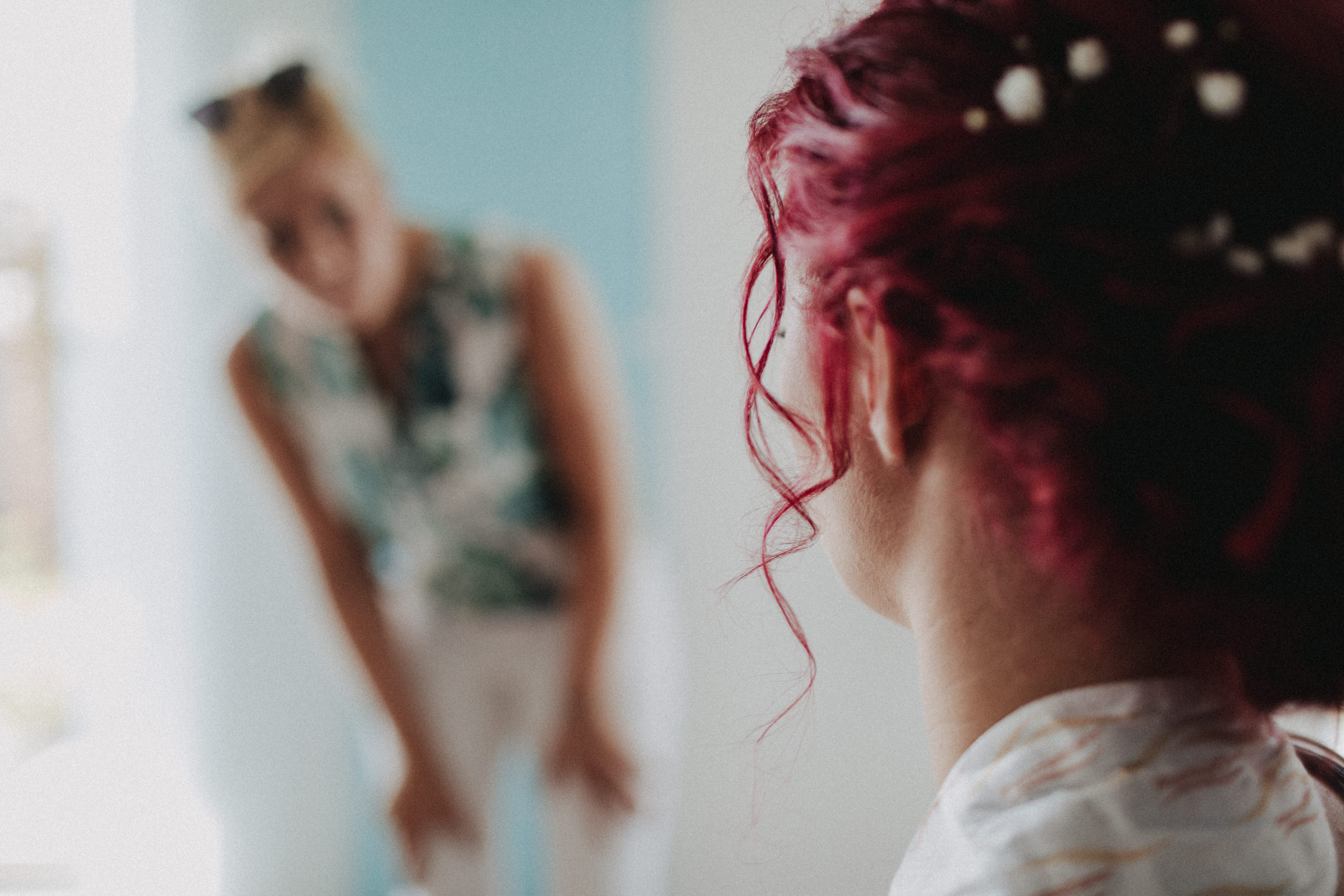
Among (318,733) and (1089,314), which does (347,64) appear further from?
(1089,314)

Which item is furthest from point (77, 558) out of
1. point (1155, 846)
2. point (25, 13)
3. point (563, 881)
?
point (1155, 846)

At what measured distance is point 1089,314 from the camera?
38 cm

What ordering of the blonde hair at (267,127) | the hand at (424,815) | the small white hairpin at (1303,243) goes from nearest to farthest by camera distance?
the small white hairpin at (1303,243) → the blonde hair at (267,127) → the hand at (424,815)

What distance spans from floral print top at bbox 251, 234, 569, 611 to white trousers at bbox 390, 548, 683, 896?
15 cm

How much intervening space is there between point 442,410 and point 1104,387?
1044 mm

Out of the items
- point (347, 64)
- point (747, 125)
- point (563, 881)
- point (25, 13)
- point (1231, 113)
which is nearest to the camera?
point (1231, 113)

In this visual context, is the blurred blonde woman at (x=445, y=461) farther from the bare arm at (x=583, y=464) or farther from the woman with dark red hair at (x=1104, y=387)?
the woman with dark red hair at (x=1104, y=387)

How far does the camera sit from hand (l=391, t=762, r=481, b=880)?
1404 mm

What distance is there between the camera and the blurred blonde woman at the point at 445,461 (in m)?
1.29

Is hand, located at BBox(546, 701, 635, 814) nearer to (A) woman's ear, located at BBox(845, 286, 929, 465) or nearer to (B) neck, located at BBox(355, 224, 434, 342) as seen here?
(B) neck, located at BBox(355, 224, 434, 342)

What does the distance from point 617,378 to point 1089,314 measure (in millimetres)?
1487

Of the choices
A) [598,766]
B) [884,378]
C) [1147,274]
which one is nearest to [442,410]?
[598,766]

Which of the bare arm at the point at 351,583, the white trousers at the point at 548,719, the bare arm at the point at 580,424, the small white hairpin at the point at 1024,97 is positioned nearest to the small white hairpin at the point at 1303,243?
the small white hairpin at the point at 1024,97

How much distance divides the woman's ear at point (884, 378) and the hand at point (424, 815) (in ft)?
3.75
